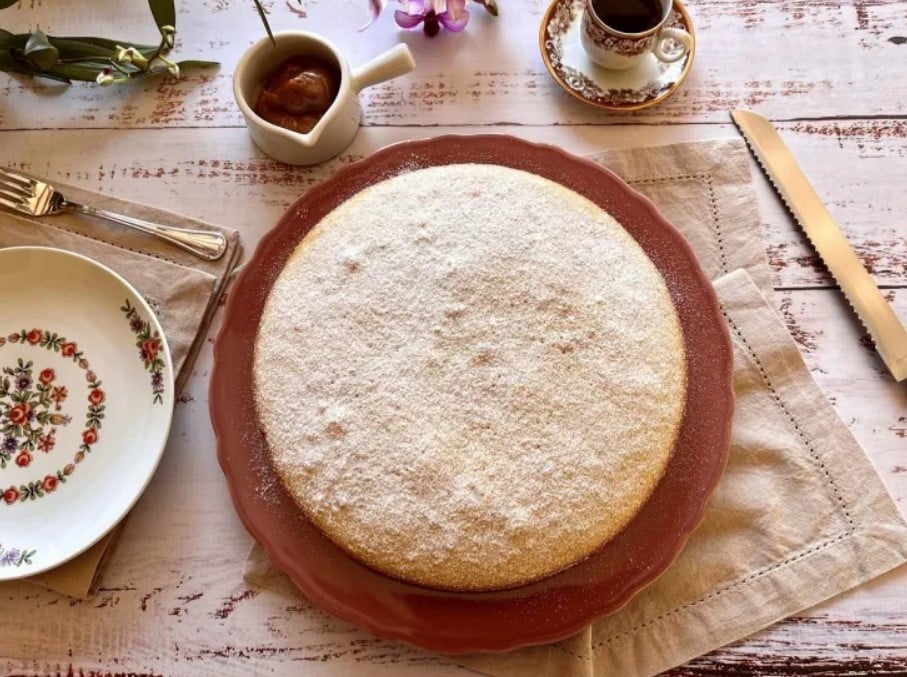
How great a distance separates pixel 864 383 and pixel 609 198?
0.44 m

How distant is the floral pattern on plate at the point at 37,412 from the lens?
1014 millimetres

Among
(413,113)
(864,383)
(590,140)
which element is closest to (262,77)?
(413,113)

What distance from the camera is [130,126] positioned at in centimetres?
118

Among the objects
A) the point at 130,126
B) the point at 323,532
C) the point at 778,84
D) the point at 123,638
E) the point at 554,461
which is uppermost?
the point at 778,84

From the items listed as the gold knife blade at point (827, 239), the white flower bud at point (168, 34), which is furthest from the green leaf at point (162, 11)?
the gold knife blade at point (827, 239)

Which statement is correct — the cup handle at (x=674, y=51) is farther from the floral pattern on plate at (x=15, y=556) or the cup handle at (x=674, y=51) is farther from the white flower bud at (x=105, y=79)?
the floral pattern on plate at (x=15, y=556)

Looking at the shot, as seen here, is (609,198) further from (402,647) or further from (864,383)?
(402,647)

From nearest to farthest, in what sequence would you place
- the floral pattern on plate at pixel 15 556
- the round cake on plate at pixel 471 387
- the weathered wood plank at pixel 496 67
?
the round cake on plate at pixel 471 387 → the floral pattern on plate at pixel 15 556 → the weathered wood plank at pixel 496 67

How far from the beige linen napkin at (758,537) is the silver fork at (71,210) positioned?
0.44m

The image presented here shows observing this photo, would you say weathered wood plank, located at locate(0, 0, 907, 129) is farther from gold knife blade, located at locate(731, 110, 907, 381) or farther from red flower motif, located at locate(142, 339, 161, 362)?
red flower motif, located at locate(142, 339, 161, 362)

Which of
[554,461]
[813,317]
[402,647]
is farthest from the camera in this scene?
[813,317]

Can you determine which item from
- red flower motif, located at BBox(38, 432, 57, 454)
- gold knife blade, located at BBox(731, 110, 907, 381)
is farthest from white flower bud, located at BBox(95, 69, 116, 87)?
gold knife blade, located at BBox(731, 110, 907, 381)

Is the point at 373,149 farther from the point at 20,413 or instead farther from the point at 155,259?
the point at 20,413

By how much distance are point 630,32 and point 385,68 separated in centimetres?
35
